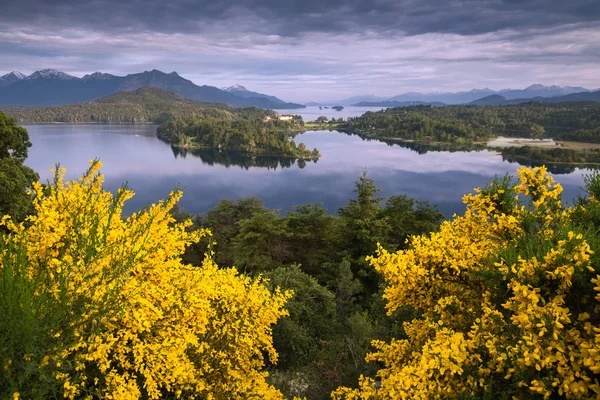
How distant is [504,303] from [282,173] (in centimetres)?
8136

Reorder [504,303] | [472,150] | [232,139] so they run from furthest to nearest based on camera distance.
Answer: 1. [232,139]
2. [472,150]
3. [504,303]

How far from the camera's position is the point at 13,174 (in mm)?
18500

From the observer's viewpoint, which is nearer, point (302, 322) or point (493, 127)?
point (302, 322)

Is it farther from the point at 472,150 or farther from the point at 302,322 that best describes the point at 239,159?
the point at 302,322

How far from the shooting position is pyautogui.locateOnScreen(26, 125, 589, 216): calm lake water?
62688mm

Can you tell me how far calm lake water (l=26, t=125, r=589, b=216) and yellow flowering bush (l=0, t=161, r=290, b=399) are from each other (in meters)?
47.5

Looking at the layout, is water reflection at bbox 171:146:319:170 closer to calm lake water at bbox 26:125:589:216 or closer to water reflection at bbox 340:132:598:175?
calm lake water at bbox 26:125:589:216

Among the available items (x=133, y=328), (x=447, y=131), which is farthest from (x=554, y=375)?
(x=447, y=131)

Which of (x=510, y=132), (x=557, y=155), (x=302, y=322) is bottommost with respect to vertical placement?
(x=302, y=322)

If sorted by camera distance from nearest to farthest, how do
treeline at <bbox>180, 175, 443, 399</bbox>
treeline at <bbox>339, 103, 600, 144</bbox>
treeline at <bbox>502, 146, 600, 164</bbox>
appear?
treeline at <bbox>180, 175, 443, 399</bbox> < treeline at <bbox>502, 146, 600, 164</bbox> < treeline at <bbox>339, 103, 600, 144</bbox>

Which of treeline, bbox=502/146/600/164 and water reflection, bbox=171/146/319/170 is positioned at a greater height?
treeline, bbox=502/146/600/164

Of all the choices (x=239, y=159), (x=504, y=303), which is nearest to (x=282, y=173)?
(x=239, y=159)

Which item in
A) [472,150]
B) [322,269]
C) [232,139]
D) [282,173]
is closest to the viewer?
[322,269]

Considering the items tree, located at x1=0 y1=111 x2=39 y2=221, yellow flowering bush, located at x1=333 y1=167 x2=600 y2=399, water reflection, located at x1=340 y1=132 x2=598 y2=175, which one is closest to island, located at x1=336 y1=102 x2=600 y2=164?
water reflection, located at x1=340 y1=132 x2=598 y2=175
